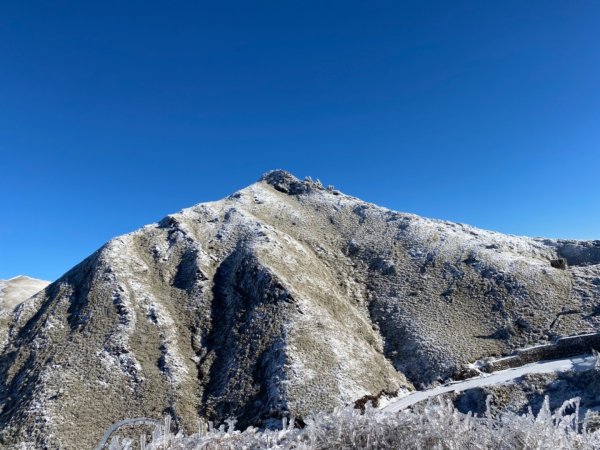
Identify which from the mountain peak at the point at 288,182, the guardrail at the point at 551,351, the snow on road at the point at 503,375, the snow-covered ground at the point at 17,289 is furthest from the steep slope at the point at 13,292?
the guardrail at the point at 551,351

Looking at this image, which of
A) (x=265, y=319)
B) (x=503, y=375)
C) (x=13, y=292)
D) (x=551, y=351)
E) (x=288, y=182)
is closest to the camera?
(x=503, y=375)

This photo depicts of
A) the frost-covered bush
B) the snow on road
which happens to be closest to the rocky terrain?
the snow on road

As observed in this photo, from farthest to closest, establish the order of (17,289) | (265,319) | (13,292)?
(17,289)
(13,292)
(265,319)

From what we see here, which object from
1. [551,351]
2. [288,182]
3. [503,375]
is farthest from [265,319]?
[288,182]

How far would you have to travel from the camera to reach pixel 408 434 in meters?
6.44

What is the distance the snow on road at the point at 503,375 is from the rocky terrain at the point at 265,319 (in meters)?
3.40

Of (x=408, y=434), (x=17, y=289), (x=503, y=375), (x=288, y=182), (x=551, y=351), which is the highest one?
(x=288, y=182)

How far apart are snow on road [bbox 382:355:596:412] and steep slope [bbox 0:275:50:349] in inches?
2140

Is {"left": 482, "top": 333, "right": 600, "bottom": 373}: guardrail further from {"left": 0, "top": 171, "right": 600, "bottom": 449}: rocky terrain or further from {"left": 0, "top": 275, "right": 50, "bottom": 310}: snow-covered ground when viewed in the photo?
{"left": 0, "top": 275, "right": 50, "bottom": 310}: snow-covered ground

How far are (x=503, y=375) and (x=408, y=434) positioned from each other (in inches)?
1839

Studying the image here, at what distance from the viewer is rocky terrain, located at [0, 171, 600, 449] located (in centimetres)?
4519

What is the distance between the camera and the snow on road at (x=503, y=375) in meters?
43.4

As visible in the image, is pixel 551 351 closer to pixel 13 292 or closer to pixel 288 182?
pixel 288 182

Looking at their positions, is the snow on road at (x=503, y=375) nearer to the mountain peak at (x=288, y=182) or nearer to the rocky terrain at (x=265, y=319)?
the rocky terrain at (x=265, y=319)
